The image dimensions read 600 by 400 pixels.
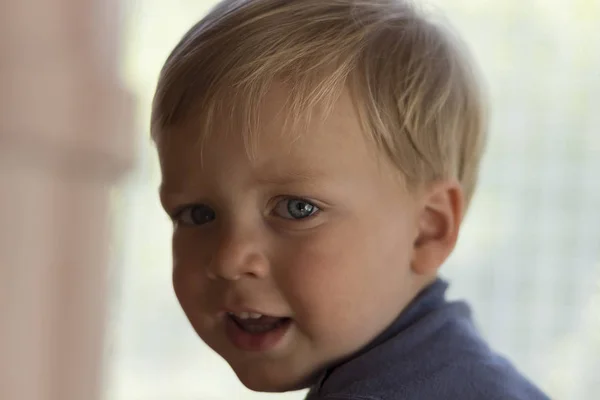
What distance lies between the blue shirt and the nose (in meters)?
0.11

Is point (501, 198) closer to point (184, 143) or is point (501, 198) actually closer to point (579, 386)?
point (579, 386)

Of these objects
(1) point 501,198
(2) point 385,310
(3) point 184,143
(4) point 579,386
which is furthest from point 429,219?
(4) point 579,386

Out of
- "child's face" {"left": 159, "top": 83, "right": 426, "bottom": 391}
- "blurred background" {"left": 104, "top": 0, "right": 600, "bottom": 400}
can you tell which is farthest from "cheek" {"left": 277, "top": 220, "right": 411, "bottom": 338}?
"blurred background" {"left": 104, "top": 0, "right": 600, "bottom": 400}

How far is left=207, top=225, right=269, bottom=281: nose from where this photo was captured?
640mm

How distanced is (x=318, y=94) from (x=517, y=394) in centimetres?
29

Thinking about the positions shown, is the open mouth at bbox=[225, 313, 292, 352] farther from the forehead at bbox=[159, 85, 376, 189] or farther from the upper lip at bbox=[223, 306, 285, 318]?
the forehead at bbox=[159, 85, 376, 189]

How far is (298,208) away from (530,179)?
1.83ft

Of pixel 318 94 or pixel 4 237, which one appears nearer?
Result: pixel 318 94

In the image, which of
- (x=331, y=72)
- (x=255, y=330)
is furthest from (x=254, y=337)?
(x=331, y=72)

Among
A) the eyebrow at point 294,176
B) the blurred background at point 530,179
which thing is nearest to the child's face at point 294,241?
the eyebrow at point 294,176

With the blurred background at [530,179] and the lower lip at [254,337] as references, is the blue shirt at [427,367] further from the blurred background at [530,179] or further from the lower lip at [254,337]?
the blurred background at [530,179]

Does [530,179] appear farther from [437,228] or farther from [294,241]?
[294,241]

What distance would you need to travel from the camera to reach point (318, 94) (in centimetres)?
63

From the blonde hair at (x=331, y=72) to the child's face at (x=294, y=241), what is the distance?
0.02 metres
